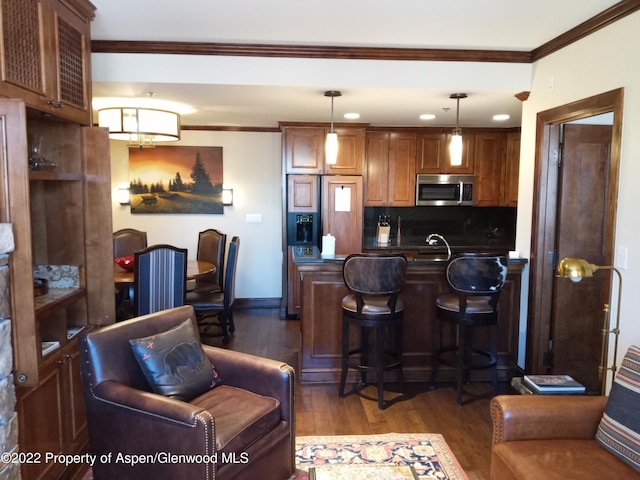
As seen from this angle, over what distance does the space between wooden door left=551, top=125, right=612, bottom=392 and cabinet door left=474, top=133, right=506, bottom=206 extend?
2472 millimetres

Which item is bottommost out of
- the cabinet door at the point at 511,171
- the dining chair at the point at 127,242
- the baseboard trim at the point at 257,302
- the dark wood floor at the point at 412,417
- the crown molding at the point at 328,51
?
the dark wood floor at the point at 412,417

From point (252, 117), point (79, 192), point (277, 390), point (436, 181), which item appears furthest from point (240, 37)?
point (436, 181)

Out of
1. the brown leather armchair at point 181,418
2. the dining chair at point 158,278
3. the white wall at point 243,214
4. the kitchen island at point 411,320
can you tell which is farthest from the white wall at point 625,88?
the white wall at point 243,214

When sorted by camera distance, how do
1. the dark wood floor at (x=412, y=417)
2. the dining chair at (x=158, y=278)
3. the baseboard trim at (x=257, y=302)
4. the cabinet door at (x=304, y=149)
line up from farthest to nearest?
the baseboard trim at (x=257, y=302) < the cabinet door at (x=304, y=149) < the dining chair at (x=158, y=278) < the dark wood floor at (x=412, y=417)

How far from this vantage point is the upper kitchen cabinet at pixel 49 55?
6.70 feet

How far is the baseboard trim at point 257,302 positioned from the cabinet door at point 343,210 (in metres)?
1.24

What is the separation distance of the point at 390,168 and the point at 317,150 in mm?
989

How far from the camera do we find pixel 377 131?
18.8 feet

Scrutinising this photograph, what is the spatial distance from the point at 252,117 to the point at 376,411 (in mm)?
3339

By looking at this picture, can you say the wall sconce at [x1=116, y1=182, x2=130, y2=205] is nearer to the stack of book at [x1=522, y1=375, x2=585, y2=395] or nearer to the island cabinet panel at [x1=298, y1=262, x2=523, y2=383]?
the island cabinet panel at [x1=298, y1=262, x2=523, y2=383]

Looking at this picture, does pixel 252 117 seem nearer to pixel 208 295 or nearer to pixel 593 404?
pixel 208 295

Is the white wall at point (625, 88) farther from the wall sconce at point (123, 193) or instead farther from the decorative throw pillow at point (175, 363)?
the wall sconce at point (123, 193)

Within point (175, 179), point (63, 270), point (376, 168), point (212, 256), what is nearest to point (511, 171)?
point (376, 168)

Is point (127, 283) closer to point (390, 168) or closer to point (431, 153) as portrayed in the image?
point (390, 168)
